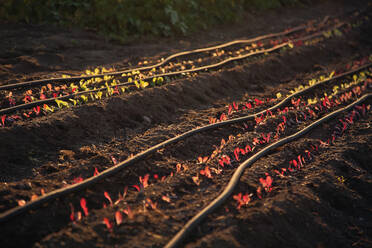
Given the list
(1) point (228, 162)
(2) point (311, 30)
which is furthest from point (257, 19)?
(1) point (228, 162)

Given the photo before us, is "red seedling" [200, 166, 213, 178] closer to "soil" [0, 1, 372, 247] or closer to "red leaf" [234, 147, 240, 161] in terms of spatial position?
"soil" [0, 1, 372, 247]

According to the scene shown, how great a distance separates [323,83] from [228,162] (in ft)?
15.9

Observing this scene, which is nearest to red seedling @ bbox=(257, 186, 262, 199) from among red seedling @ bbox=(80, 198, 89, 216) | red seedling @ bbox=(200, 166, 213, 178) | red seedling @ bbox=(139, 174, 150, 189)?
red seedling @ bbox=(200, 166, 213, 178)

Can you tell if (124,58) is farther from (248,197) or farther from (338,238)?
(338,238)

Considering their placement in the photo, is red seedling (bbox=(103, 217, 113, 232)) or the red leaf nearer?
red seedling (bbox=(103, 217, 113, 232))

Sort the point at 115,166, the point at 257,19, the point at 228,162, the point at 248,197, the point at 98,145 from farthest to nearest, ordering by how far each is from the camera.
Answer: the point at 257,19, the point at 98,145, the point at 228,162, the point at 115,166, the point at 248,197

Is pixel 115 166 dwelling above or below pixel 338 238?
above

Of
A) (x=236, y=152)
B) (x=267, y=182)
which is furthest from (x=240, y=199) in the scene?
(x=236, y=152)

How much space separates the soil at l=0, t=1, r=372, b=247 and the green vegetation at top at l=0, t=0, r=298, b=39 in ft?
7.62

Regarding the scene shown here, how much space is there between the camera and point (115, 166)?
3934 mm

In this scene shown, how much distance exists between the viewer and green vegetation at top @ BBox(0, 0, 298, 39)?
9750 mm

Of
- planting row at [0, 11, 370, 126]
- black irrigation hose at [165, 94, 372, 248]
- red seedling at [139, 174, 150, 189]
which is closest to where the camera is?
black irrigation hose at [165, 94, 372, 248]

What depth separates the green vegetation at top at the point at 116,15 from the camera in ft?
32.0

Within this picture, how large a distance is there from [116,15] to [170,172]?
792 centimetres
